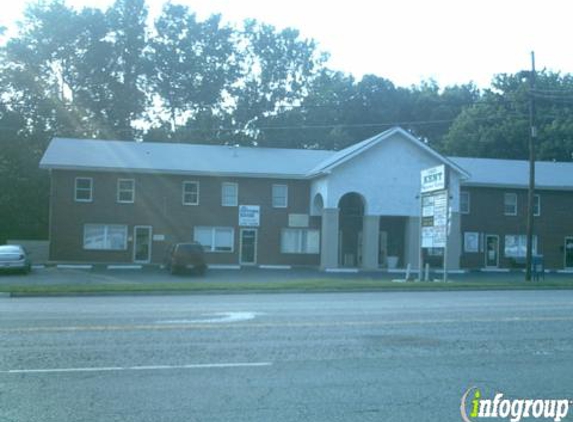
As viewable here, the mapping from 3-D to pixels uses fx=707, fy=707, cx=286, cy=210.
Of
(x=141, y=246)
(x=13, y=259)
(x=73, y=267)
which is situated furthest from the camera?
(x=141, y=246)

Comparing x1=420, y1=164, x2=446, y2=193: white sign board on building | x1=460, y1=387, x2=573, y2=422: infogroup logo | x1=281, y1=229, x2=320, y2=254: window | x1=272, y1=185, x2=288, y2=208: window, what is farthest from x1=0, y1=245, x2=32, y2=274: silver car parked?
x1=460, y1=387, x2=573, y2=422: infogroup logo

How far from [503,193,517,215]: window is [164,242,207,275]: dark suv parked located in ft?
64.8

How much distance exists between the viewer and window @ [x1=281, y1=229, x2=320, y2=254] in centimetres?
4100

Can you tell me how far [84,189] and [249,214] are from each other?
935cm

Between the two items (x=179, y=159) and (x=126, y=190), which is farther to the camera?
(x=179, y=159)

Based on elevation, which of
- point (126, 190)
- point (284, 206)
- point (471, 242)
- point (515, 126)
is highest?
point (515, 126)

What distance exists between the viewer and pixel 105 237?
3969cm

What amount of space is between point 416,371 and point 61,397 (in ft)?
14.3

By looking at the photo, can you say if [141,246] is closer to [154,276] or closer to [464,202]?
[154,276]

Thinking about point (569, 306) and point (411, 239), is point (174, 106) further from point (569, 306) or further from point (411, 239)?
point (569, 306)

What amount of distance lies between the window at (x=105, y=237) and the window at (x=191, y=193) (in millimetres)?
3835

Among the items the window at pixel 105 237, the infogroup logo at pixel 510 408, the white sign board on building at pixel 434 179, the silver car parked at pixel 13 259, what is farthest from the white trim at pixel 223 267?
the infogroup logo at pixel 510 408

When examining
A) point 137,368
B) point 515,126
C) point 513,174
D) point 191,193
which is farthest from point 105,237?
point 515,126

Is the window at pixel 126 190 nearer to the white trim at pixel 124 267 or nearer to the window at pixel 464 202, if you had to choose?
the white trim at pixel 124 267
